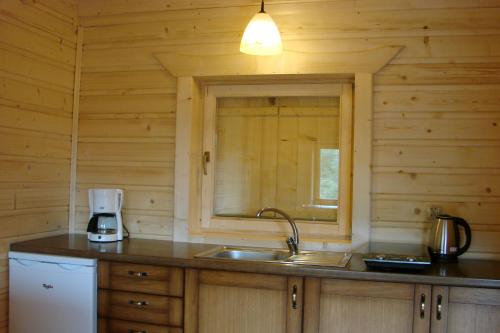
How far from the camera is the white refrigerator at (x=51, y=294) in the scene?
8.07ft

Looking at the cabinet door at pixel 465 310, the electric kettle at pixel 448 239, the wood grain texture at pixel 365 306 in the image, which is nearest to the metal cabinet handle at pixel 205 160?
the wood grain texture at pixel 365 306

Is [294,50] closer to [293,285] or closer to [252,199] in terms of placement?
[252,199]

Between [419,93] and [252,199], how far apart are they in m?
1.11

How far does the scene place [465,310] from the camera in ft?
6.77

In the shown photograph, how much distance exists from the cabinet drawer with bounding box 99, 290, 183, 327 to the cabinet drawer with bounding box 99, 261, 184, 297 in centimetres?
3

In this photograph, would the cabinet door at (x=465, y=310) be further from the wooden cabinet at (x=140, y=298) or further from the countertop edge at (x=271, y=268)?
the wooden cabinet at (x=140, y=298)

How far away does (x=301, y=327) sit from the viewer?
87.4 inches

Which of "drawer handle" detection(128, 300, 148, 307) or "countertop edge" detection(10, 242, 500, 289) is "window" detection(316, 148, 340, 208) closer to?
"countertop edge" detection(10, 242, 500, 289)

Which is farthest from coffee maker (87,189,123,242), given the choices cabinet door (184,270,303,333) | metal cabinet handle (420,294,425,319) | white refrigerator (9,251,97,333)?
metal cabinet handle (420,294,425,319)

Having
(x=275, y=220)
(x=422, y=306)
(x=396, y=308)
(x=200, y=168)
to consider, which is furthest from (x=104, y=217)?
(x=422, y=306)

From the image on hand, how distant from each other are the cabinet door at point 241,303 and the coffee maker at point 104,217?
2.27 feet

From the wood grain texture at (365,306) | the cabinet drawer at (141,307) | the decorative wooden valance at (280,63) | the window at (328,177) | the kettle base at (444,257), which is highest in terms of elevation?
the decorative wooden valance at (280,63)

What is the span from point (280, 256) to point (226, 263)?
42cm

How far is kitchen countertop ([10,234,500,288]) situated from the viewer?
6.75ft
